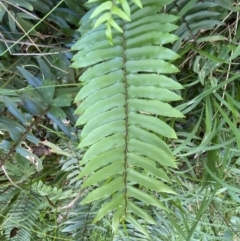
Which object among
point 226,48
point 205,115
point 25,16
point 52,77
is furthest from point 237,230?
point 25,16

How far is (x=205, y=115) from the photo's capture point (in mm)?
810

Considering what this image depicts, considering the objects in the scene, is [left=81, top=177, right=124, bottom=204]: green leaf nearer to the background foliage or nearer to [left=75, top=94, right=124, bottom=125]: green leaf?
the background foliage

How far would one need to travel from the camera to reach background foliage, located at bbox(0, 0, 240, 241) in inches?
24.9

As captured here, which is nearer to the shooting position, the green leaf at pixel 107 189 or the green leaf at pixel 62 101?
the green leaf at pixel 107 189

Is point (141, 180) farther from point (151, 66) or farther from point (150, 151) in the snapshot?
point (151, 66)

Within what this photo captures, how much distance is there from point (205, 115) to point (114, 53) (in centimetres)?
27

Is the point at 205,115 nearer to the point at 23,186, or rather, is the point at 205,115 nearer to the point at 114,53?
the point at 114,53

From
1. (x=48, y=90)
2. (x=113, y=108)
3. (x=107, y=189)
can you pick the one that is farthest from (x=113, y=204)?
(x=48, y=90)

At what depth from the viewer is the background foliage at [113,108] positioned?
0.63 meters

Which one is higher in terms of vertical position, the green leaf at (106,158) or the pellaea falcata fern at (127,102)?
the pellaea falcata fern at (127,102)

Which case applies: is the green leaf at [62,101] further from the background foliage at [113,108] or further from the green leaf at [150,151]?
the green leaf at [150,151]

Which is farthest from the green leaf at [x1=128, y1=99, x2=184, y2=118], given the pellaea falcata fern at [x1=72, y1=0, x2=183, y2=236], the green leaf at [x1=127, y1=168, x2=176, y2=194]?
the green leaf at [x1=127, y1=168, x2=176, y2=194]

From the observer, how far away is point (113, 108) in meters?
0.64

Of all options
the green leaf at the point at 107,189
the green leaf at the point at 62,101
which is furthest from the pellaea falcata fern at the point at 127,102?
the green leaf at the point at 62,101
